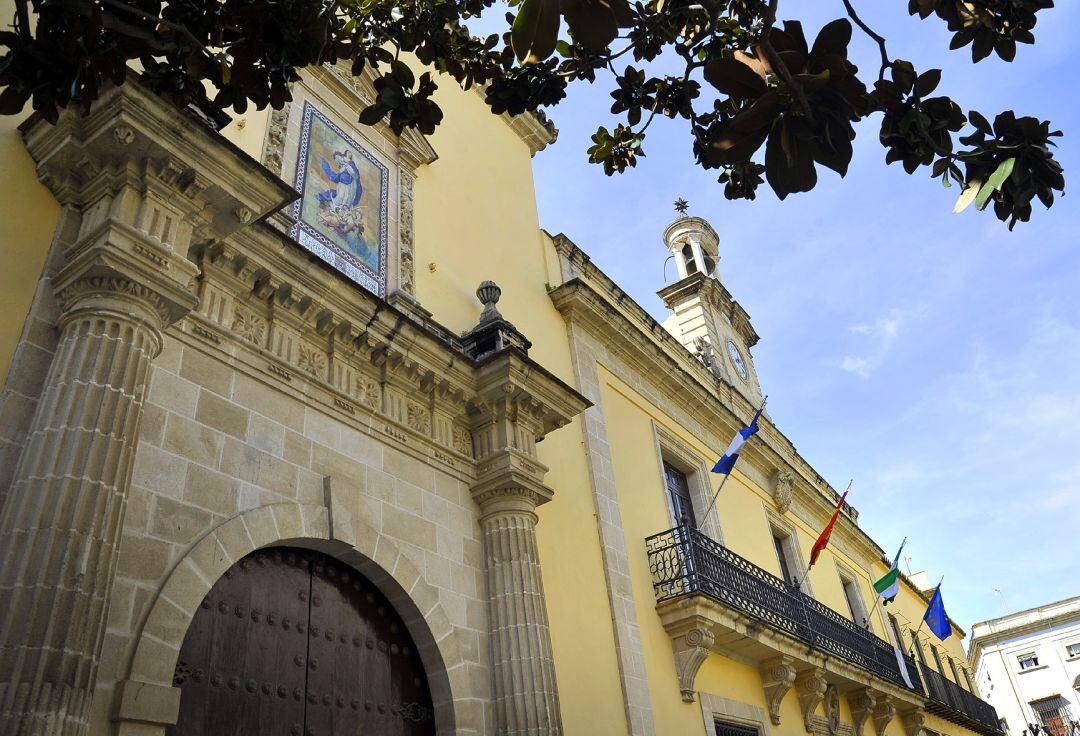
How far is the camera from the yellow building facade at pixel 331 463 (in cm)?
396

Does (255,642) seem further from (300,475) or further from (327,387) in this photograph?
(327,387)

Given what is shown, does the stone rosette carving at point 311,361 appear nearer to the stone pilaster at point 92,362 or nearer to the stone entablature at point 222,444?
the stone entablature at point 222,444

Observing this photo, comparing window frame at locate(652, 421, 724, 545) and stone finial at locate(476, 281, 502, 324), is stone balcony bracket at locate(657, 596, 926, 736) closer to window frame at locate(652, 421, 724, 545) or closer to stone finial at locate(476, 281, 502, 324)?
window frame at locate(652, 421, 724, 545)

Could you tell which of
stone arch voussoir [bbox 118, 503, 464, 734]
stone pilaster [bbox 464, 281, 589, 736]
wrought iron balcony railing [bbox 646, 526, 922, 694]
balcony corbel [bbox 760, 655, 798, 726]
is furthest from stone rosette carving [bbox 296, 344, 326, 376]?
balcony corbel [bbox 760, 655, 798, 726]

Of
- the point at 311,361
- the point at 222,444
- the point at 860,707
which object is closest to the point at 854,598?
the point at 860,707

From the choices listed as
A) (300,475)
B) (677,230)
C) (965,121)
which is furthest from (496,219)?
(677,230)

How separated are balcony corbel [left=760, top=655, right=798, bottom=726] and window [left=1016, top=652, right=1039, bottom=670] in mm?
39293

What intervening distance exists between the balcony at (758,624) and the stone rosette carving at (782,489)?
1871 millimetres

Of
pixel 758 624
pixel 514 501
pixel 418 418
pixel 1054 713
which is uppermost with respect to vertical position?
pixel 1054 713

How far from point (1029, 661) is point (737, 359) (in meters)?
35.3

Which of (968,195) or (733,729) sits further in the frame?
(733,729)

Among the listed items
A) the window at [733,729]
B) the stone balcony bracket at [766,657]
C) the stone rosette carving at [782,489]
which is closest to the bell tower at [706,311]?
the stone rosette carving at [782,489]

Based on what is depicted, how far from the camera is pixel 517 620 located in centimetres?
616

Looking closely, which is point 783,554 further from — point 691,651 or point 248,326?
point 248,326
